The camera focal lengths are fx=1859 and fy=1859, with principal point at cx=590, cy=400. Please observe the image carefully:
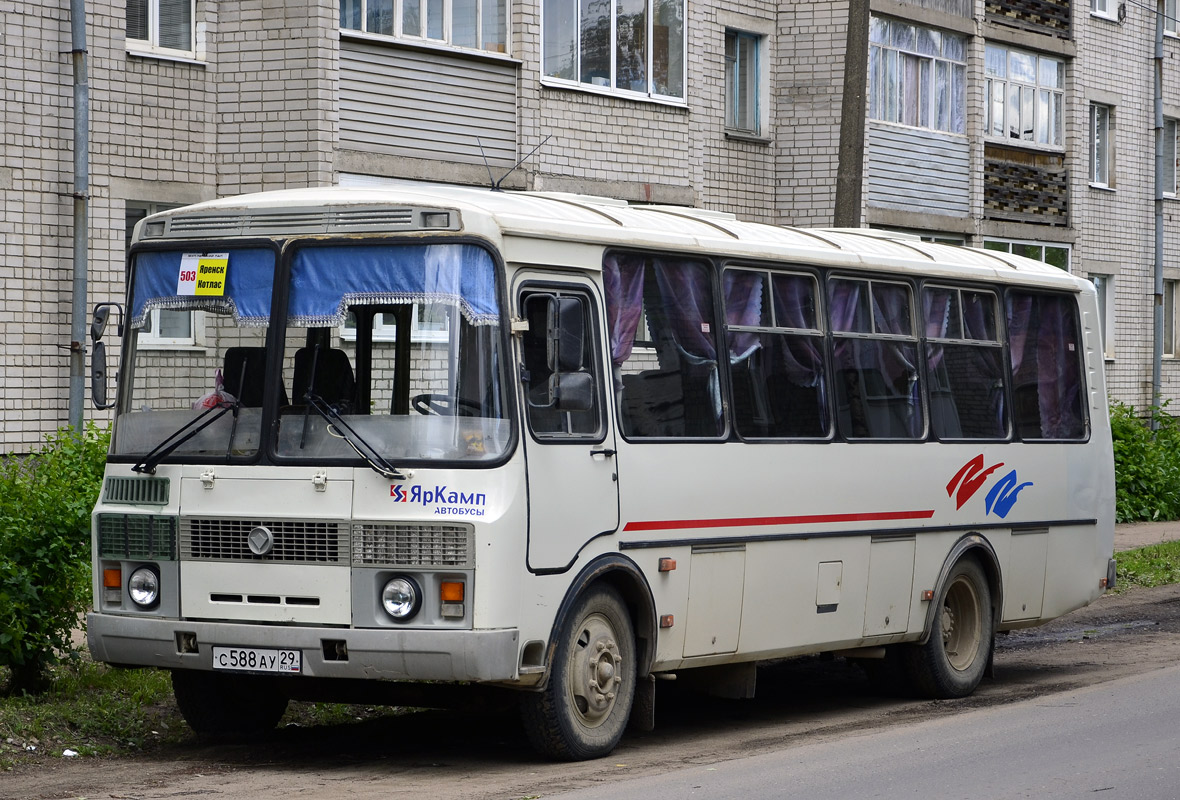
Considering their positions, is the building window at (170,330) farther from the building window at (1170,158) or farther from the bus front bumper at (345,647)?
the building window at (1170,158)

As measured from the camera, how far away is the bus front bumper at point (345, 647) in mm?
8203

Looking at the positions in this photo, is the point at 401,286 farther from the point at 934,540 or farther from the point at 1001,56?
the point at 1001,56

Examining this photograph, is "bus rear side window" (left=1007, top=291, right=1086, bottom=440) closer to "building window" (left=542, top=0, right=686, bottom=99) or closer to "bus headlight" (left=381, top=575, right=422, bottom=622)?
"bus headlight" (left=381, top=575, right=422, bottom=622)

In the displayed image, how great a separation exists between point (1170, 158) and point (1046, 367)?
25708mm

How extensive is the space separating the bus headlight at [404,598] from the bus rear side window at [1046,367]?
5630 mm

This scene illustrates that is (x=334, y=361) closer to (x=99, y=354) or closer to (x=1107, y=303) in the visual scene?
(x=99, y=354)

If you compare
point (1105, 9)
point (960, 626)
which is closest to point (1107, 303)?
point (1105, 9)

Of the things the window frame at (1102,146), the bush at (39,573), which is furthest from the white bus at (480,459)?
the window frame at (1102,146)

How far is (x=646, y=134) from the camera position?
23.3 m

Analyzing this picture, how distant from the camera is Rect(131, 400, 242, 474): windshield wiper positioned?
879 cm

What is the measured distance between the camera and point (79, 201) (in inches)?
698

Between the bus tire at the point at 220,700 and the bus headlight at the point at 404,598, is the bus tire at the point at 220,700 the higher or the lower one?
the lower one

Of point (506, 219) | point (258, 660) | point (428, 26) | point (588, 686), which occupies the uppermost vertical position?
point (428, 26)

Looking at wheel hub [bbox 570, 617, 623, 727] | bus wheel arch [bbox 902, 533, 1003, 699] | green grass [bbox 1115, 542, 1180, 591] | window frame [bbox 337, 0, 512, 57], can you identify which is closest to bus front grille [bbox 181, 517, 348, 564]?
wheel hub [bbox 570, 617, 623, 727]
